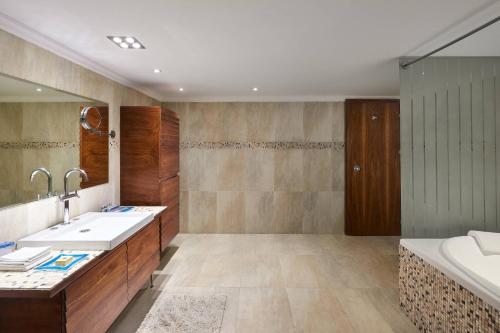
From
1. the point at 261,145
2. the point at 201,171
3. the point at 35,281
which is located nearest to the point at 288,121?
the point at 261,145

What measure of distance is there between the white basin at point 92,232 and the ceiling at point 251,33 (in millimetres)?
1389

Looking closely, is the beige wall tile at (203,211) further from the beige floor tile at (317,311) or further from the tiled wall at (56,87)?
the beige floor tile at (317,311)

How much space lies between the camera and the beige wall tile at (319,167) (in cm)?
461

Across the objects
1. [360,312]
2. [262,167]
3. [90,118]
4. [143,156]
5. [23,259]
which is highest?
[90,118]

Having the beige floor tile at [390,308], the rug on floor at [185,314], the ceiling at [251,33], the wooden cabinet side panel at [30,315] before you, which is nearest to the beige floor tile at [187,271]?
the rug on floor at [185,314]

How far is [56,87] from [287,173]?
10.7ft

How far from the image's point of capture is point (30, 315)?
139 cm

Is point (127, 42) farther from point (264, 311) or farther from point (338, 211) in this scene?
point (338, 211)

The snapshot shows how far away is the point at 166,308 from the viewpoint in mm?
2449

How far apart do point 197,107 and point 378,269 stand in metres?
3.41

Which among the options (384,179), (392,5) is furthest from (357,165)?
(392,5)

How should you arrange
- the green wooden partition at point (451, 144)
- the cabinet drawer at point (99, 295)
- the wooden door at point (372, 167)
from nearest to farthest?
1. the cabinet drawer at point (99, 295)
2. the green wooden partition at point (451, 144)
3. the wooden door at point (372, 167)

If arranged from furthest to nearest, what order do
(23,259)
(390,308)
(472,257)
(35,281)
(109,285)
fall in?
1. (390,308)
2. (472,257)
3. (109,285)
4. (23,259)
5. (35,281)

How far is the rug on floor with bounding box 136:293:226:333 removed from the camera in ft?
7.16
